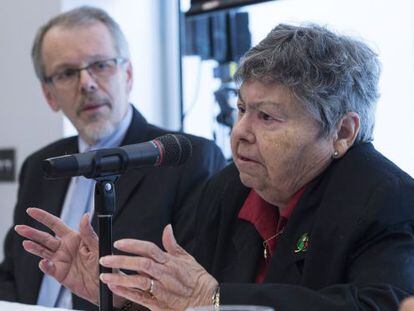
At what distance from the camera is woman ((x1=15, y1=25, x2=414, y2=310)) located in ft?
4.22

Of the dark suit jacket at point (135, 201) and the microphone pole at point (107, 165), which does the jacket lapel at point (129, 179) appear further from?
the microphone pole at point (107, 165)

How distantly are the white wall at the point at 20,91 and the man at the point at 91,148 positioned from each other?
45 centimetres

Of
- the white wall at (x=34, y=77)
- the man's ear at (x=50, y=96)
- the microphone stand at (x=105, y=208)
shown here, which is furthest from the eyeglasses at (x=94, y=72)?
the microphone stand at (x=105, y=208)

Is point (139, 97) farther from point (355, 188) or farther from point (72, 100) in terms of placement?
point (355, 188)

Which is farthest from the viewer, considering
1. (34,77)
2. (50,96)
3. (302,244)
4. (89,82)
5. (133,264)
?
(34,77)

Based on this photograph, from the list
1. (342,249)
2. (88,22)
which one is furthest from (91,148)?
(342,249)

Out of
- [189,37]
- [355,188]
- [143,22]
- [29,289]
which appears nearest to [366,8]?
[189,37]

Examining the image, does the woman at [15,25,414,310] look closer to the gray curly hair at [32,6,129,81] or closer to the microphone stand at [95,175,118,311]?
the microphone stand at [95,175,118,311]

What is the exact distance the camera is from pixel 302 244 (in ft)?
4.91

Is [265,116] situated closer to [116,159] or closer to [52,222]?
[116,159]

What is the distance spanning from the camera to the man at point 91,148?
6.91 ft

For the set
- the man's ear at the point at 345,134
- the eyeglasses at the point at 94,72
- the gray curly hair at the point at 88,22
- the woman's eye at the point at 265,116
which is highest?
the gray curly hair at the point at 88,22

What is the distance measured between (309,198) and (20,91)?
180 centimetres

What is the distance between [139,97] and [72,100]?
79 cm
